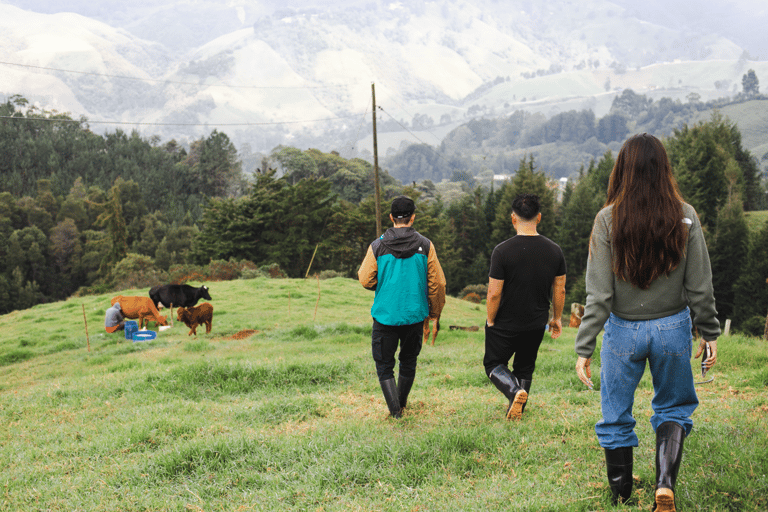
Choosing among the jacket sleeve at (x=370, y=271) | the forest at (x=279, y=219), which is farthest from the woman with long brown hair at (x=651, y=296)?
the forest at (x=279, y=219)

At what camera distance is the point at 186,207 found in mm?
95250

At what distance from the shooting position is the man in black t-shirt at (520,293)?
452 cm

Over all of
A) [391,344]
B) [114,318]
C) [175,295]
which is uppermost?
[391,344]

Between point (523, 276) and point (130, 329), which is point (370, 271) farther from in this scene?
point (130, 329)

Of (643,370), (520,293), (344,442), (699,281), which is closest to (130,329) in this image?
(344,442)

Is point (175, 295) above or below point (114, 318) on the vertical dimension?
above

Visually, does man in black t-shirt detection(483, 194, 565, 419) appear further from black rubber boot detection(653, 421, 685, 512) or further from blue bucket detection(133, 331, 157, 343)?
blue bucket detection(133, 331, 157, 343)

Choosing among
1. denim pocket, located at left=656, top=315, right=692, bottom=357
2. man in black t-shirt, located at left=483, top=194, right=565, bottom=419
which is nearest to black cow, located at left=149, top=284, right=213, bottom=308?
man in black t-shirt, located at left=483, top=194, right=565, bottom=419

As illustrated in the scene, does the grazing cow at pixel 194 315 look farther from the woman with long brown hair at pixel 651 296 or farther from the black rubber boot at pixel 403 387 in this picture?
the woman with long brown hair at pixel 651 296

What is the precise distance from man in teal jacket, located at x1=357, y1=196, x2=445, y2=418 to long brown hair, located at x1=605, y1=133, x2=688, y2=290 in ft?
7.15

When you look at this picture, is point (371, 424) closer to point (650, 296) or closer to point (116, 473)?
point (116, 473)

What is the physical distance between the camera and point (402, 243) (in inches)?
188

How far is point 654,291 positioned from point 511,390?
2.12m

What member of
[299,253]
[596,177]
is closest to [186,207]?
[299,253]
